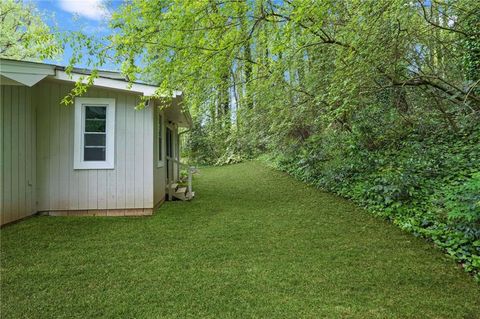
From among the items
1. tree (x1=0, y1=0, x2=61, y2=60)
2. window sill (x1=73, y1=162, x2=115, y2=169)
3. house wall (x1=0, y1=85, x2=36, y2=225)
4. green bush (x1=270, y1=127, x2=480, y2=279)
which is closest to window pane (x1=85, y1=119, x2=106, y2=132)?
window sill (x1=73, y1=162, x2=115, y2=169)

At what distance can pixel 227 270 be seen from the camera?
3.21 metres

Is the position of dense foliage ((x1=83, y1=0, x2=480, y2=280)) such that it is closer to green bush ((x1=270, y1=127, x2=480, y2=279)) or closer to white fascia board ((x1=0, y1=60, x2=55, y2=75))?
green bush ((x1=270, y1=127, x2=480, y2=279))

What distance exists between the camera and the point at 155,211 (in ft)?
19.7

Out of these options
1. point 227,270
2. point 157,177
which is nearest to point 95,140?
point 157,177

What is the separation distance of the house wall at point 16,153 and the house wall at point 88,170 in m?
0.19

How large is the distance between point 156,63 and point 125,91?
1.79 m

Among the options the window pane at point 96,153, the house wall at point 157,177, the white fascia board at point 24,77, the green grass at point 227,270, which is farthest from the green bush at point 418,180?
the white fascia board at point 24,77

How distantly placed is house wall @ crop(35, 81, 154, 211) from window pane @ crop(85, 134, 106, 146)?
10.1 inches

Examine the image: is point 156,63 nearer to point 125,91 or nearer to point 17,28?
point 125,91

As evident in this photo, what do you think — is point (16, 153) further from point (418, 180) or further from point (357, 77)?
point (418, 180)

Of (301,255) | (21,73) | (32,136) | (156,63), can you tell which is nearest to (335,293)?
(301,255)

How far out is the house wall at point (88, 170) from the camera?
5.43 m

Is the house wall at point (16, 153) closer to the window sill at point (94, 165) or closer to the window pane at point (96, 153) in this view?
the window sill at point (94, 165)

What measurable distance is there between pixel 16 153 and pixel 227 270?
13.7 ft
